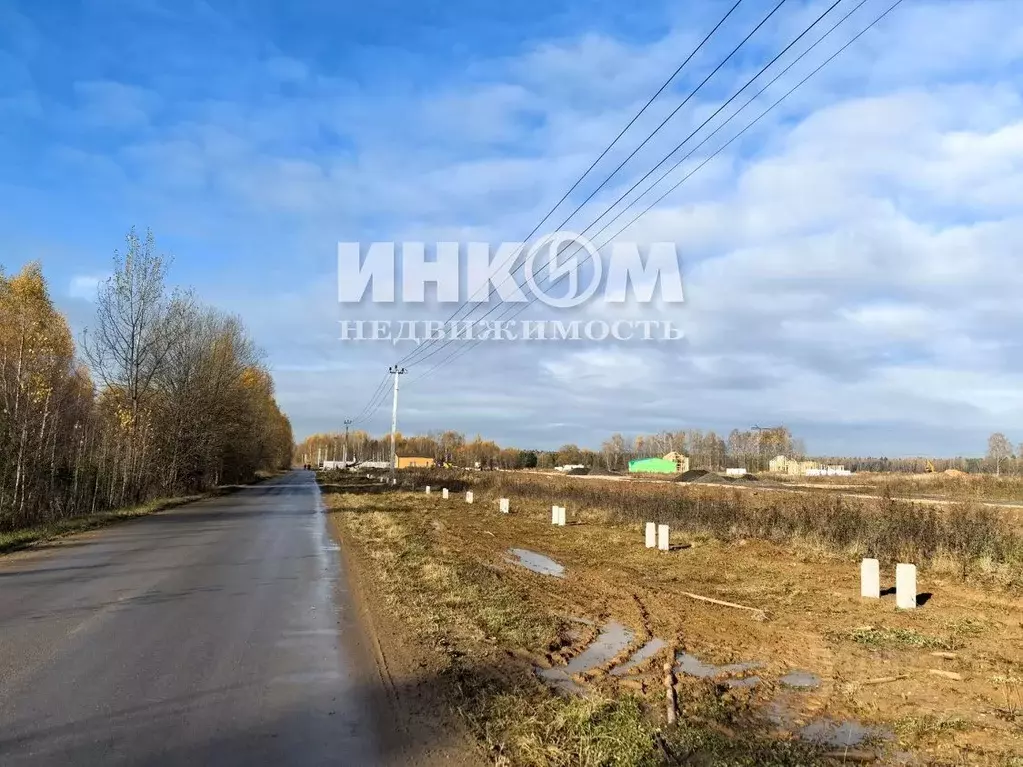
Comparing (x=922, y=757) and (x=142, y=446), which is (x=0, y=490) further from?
(x=922, y=757)

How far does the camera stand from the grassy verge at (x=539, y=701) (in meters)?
4.95

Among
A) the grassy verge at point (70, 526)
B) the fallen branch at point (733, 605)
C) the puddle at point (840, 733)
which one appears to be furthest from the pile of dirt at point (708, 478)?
the puddle at point (840, 733)

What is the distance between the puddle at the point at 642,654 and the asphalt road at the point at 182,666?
2579 millimetres

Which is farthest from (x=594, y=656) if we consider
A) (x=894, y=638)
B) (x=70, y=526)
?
(x=70, y=526)

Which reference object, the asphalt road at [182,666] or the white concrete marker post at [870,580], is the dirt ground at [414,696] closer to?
the asphalt road at [182,666]

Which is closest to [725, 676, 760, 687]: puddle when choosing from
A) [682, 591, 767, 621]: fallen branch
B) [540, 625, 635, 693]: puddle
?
[540, 625, 635, 693]: puddle

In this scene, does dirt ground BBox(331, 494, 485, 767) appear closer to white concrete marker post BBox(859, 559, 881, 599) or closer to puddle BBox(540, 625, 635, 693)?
puddle BBox(540, 625, 635, 693)

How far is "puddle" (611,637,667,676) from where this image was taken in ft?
24.2

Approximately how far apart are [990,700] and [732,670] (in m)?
2.26

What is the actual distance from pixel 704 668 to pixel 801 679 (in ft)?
3.09

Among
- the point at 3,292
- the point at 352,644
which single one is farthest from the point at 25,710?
the point at 3,292

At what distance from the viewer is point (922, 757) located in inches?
205

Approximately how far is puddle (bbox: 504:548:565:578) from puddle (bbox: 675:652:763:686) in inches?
261

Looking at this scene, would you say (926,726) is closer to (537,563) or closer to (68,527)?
(537,563)
